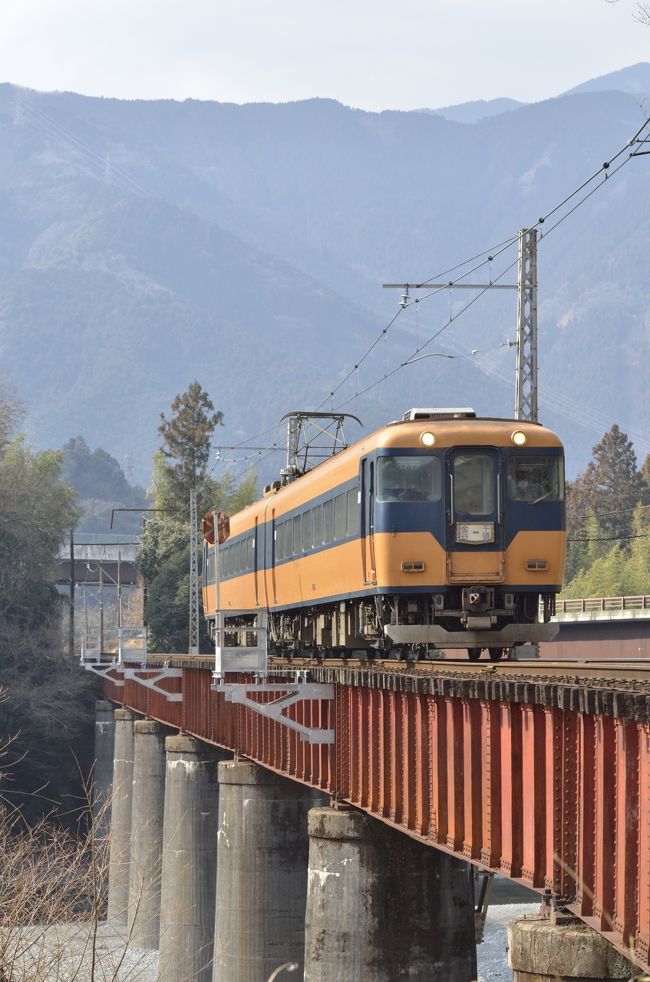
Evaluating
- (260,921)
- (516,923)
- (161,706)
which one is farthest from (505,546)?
(161,706)

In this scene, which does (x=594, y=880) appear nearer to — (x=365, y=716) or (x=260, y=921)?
(x=365, y=716)

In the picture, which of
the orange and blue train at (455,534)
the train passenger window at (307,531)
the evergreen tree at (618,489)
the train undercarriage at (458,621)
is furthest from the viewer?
the evergreen tree at (618,489)

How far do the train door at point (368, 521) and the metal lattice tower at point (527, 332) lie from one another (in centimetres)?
654

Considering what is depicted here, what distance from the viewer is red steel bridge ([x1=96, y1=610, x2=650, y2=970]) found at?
12062 mm

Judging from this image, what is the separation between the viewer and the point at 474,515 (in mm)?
25125

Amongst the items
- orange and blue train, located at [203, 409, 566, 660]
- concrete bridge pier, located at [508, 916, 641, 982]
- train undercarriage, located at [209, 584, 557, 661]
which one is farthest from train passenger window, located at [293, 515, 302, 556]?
concrete bridge pier, located at [508, 916, 641, 982]

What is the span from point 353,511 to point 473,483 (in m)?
2.57

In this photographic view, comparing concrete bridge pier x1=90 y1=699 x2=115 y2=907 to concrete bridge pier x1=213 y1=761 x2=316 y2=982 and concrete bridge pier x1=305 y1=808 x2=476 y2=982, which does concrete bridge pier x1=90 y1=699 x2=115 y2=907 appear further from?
concrete bridge pier x1=305 y1=808 x2=476 y2=982

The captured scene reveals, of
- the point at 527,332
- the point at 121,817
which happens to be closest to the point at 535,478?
the point at 527,332

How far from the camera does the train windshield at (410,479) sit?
2512 cm

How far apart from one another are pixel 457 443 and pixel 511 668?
20.0ft

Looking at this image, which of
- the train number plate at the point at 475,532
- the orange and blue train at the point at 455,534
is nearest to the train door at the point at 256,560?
the orange and blue train at the point at 455,534

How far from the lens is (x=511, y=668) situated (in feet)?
65.7

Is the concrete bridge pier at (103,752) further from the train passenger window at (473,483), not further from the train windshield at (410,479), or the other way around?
the train passenger window at (473,483)
